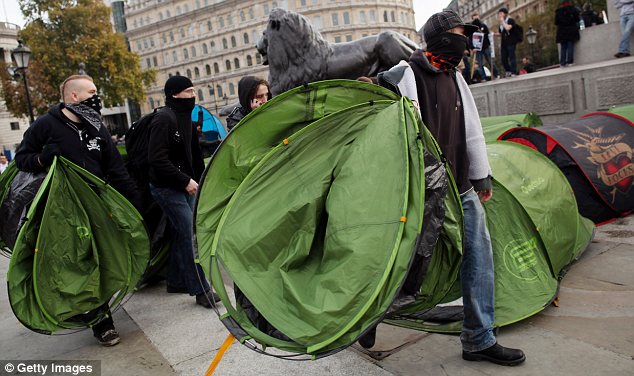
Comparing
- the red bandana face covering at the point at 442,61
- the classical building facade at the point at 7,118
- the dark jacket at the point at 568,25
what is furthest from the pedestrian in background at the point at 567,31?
the classical building facade at the point at 7,118

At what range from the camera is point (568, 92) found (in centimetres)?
900

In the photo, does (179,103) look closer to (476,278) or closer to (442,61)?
(442,61)

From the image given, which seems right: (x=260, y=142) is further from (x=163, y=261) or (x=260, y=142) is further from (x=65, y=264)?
(x=163, y=261)

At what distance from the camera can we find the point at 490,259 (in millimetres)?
3105

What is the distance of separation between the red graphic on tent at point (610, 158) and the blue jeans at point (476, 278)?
10.7 feet

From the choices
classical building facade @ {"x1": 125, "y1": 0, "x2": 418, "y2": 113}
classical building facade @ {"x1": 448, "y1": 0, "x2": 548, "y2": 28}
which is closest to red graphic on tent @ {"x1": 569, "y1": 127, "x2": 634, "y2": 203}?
classical building facade @ {"x1": 448, "y1": 0, "x2": 548, "y2": 28}

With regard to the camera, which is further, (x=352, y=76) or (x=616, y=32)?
(x=616, y=32)

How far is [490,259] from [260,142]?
Answer: 1.54 meters

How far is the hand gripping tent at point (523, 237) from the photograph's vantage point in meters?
3.64

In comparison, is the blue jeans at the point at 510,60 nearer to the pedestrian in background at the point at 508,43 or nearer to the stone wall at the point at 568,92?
the pedestrian in background at the point at 508,43

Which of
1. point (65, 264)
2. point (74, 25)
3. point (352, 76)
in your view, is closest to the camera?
point (65, 264)

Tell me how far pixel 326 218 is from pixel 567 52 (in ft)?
34.6

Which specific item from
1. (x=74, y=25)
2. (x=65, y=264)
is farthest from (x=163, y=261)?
(x=74, y=25)

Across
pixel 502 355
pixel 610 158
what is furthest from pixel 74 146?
pixel 610 158
